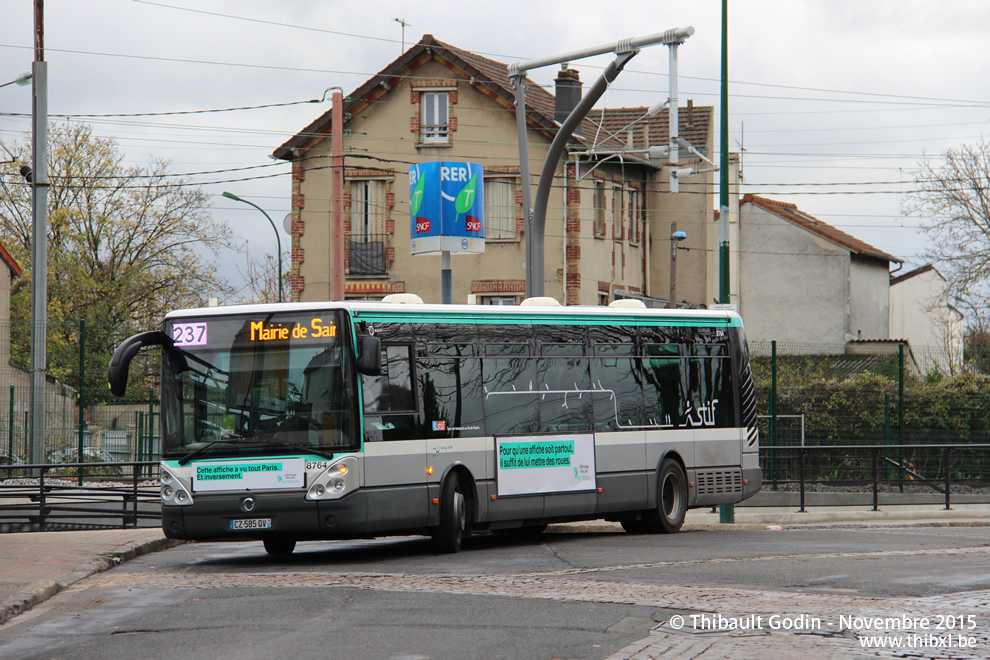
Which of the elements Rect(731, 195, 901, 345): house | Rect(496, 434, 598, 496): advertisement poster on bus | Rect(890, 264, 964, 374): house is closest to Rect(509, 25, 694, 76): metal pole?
Rect(496, 434, 598, 496): advertisement poster on bus

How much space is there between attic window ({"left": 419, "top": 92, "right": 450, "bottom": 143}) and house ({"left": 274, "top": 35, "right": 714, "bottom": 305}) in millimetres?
32

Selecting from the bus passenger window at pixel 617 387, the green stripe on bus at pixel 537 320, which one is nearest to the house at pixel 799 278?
the green stripe on bus at pixel 537 320

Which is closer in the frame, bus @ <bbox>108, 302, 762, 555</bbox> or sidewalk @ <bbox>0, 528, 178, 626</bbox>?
sidewalk @ <bbox>0, 528, 178, 626</bbox>

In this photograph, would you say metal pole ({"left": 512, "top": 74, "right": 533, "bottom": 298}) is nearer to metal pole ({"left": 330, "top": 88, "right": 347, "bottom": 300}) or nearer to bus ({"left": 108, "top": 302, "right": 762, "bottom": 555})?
bus ({"left": 108, "top": 302, "right": 762, "bottom": 555})

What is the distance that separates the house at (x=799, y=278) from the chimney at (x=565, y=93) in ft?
49.0

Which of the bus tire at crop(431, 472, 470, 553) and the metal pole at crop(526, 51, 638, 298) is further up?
the metal pole at crop(526, 51, 638, 298)

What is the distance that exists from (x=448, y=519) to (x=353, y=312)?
261 centimetres

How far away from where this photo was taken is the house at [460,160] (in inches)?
1617

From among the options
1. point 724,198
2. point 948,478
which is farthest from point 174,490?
point 948,478

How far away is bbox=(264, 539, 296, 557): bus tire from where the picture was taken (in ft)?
50.9

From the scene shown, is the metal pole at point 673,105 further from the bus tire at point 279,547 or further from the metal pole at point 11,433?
the metal pole at point 11,433

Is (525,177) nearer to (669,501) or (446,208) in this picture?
(669,501)

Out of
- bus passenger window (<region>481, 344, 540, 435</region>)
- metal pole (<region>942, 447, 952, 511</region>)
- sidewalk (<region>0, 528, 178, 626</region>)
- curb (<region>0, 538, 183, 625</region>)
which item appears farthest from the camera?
metal pole (<region>942, 447, 952, 511</region>)

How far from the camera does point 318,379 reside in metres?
13.9
